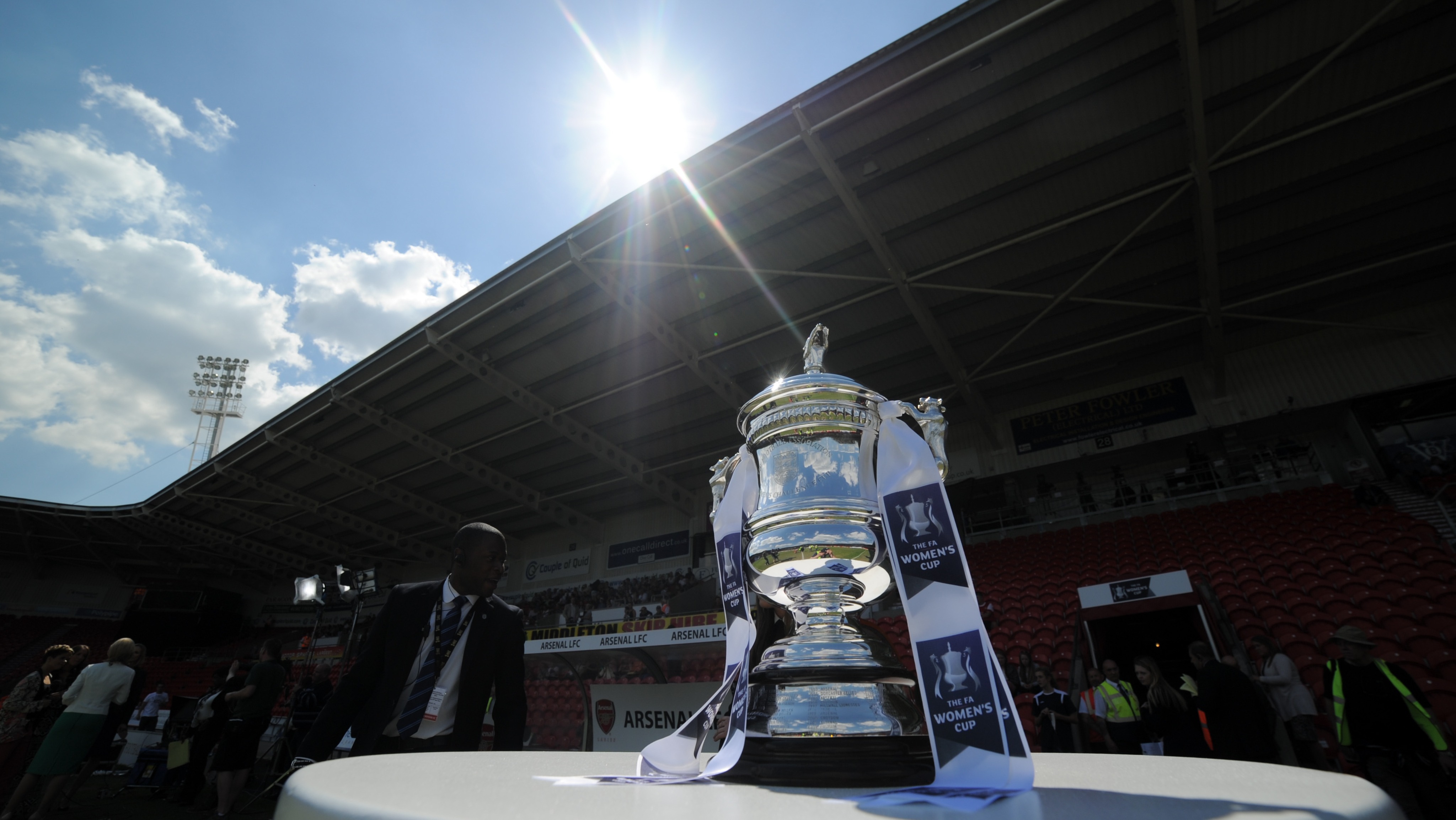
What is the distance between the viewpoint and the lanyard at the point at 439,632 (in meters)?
1.81

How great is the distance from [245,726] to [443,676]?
4.07 meters

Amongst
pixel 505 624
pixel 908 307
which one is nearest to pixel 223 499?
pixel 908 307

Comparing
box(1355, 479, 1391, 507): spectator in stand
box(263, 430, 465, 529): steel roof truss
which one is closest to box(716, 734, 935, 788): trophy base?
box(1355, 479, 1391, 507): spectator in stand

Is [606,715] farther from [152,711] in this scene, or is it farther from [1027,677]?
[152,711]

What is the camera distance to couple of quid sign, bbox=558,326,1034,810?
827 mm

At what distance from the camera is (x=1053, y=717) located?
493 centimetres

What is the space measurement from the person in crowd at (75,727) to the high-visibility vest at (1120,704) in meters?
6.79

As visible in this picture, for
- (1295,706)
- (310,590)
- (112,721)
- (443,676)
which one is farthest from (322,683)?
(1295,706)

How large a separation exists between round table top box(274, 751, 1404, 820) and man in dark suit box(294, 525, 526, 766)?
1.04m

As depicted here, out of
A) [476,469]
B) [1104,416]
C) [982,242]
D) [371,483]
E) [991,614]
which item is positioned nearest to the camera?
[991,614]

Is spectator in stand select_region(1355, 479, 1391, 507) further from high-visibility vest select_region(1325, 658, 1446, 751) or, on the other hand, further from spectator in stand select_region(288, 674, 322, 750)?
spectator in stand select_region(288, 674, 322, 750)

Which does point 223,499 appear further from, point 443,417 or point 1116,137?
point 1116,137

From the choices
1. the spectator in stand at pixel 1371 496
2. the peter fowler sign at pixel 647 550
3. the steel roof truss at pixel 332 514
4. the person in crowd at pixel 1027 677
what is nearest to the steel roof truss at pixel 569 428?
the peter fowler sign at pixel 647 550

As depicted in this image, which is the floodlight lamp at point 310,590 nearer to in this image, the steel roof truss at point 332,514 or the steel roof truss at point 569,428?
the steel roof truss at point 569,428
